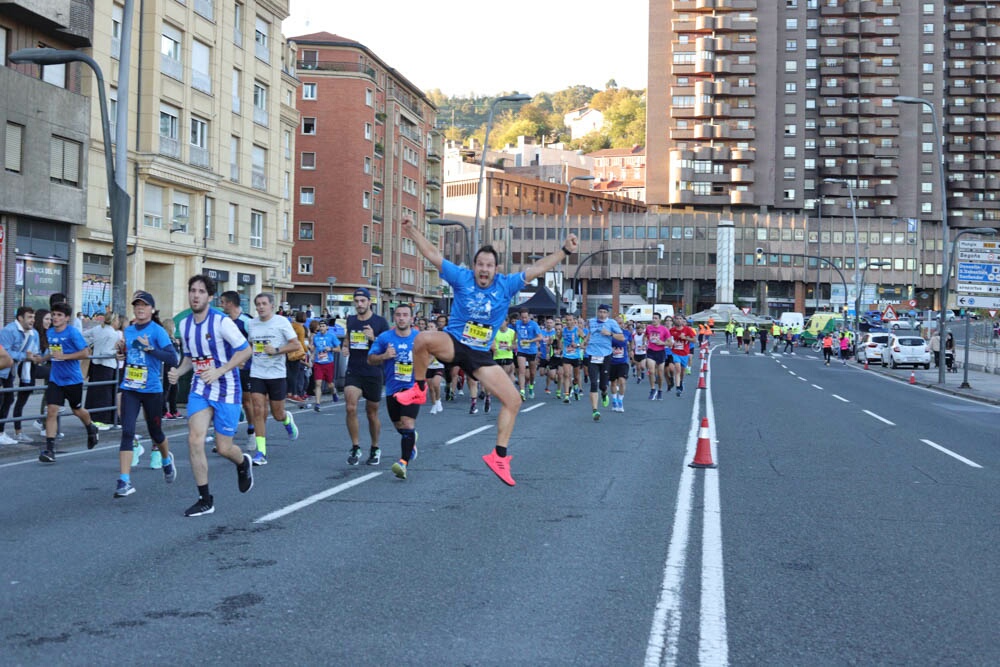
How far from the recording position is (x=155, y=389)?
29.8 feet

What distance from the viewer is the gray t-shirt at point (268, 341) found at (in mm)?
11664

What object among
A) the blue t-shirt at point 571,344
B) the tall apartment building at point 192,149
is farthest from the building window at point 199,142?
the blue t-shirt at point 571,344

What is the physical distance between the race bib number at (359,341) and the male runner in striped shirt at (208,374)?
342cm

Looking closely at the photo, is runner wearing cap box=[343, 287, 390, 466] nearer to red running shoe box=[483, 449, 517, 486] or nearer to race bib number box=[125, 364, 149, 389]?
race bib number box=[125, 364, 149, 389]

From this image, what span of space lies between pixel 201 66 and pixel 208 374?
31913 millimetres

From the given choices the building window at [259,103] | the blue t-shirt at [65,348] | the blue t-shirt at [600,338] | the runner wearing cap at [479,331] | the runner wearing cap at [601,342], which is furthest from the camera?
the building window at [259,103]

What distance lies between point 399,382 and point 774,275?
94.6 m

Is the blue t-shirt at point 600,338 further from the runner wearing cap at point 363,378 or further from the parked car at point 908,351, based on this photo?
the parked car at point 908,351

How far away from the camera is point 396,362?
10.9m

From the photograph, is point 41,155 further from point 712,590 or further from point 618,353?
point 712,590

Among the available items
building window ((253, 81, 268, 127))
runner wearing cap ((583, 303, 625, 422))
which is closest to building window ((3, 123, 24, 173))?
building window ((253, 81, 268, 127))

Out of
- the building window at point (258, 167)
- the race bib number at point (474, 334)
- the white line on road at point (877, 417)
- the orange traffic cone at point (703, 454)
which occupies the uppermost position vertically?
the building window at point (258, 167)

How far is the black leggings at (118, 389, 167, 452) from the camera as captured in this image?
8836 mm

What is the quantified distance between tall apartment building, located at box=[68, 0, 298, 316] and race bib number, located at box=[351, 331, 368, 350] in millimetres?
21198
